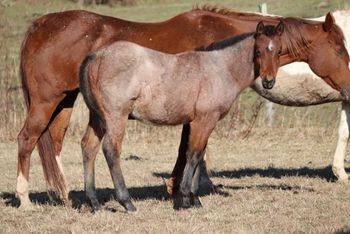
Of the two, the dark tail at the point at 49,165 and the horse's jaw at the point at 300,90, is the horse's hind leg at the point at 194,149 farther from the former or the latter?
the horse's jaw at the point at 300,90

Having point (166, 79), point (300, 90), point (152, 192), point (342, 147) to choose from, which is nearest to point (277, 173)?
point (342, 147)

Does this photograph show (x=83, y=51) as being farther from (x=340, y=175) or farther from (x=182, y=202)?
(x=340, y=175)

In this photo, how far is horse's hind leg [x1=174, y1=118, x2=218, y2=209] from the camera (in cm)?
749

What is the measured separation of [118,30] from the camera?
27.6ft

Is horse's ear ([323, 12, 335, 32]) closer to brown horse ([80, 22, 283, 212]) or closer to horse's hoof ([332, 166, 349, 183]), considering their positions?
brown horse ([80, 22, 283, 212])

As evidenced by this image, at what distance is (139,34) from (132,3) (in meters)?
26.5

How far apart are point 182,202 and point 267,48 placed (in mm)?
1720

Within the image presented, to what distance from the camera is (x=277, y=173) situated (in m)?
10.6

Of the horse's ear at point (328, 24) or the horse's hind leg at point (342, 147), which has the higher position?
the horse's ear at point (328, 24)

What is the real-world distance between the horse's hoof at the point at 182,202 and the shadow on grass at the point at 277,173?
8.83 ft

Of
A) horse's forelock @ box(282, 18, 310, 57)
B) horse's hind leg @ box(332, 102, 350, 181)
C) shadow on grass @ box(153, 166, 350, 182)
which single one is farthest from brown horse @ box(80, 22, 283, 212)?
shadow on grass @ box(153, 166, 350, 182)

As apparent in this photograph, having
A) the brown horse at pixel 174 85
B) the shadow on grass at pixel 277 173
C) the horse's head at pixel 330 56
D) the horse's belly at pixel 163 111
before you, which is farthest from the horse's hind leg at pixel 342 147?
the horse's belly at pixel 163 111

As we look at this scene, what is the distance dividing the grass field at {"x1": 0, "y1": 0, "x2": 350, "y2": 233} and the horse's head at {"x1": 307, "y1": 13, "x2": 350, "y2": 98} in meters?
1.26

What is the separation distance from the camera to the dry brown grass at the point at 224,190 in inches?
275
